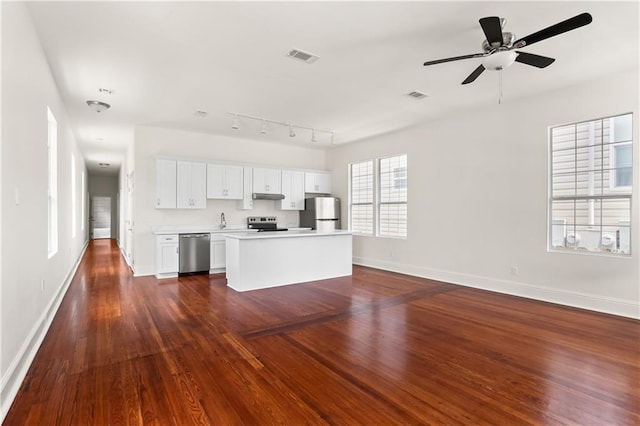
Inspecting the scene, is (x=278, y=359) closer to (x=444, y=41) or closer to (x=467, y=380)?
(x=467, y=380)

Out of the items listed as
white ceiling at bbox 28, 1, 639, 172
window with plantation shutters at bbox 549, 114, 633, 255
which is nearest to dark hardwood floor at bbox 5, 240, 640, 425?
window with plantation shutters at bbox 549, 114, 633, 255

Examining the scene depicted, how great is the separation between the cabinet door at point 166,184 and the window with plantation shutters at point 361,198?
3958 millimetres

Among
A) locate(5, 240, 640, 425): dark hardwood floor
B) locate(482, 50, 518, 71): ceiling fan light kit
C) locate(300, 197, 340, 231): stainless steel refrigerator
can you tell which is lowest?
locate(5, 240, 640, 425): dark hardwood floor

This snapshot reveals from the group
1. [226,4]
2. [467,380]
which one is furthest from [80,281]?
[467,380]

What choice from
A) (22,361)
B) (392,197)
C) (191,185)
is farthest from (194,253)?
(392,197)

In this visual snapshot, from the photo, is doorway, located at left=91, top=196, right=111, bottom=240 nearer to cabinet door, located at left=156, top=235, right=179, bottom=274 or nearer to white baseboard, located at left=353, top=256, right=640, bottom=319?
cabinet door, located at left=156, top=235, right=179, bottom=274

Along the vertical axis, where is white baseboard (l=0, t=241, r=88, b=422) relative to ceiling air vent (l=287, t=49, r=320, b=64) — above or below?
below

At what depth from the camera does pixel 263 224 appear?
7551 mm

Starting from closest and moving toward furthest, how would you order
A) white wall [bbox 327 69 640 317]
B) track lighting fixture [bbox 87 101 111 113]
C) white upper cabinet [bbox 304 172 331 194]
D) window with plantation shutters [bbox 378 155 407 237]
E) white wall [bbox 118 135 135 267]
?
white wall [bbox 327 69 640 317] < track lighting fixture [bbox 87 101 111 113] < window with plantation shutters [bbox 378 155 407 237] < white wall [bbox 118 135 135 267] < white upper cabinet [bbox 304 172 331 194]

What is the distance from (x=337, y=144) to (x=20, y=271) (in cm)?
663

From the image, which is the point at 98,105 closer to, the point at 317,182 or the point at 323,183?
the point at 317,182

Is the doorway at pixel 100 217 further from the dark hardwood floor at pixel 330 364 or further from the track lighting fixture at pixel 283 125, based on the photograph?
the dark hardwood floor at pixel 330 364

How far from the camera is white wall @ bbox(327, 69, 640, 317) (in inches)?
162

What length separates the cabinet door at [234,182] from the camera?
23.2ft
